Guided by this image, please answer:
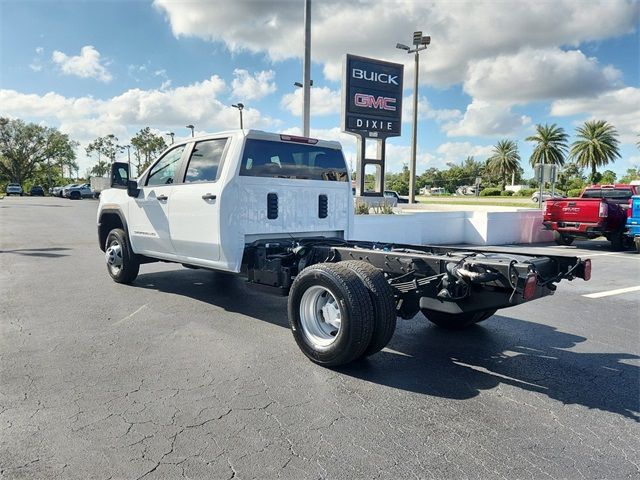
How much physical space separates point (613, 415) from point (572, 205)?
39.7ft

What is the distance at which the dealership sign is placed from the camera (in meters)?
19.7

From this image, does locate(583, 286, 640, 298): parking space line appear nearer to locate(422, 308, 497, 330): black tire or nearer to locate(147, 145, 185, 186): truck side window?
locate(422, 308, 497, 330): black tire

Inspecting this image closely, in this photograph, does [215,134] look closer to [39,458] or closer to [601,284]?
[39,458]

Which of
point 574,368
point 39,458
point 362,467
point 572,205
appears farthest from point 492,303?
point 572,205

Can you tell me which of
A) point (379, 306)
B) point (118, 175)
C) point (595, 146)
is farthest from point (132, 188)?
point (595, 146)

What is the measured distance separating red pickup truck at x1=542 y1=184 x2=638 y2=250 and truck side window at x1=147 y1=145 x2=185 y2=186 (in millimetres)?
11991

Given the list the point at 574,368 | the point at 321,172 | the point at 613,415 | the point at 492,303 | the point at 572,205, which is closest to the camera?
the point at 613,415

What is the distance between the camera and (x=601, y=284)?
8.67 m

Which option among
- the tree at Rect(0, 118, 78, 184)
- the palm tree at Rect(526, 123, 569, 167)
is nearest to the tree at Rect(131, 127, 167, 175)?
the tree at Rect(0, 118, 78, 184)

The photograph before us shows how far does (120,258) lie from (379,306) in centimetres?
493

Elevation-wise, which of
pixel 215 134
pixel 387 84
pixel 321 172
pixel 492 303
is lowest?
pixel 492 303

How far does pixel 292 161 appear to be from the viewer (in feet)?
19.2

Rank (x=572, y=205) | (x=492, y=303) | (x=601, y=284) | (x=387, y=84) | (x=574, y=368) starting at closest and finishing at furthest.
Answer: (x=492, y=303)
(x=574, y=368)
(x=601, y=284)
(x=572, y=205)
(x=387, y=84)

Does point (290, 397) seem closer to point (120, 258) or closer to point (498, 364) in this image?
point (498, 364)
